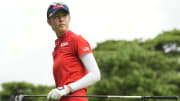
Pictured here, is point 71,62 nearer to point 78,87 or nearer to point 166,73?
point 78,87

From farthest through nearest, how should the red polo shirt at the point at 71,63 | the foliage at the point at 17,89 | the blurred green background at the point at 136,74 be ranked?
the foliage at the point at 17,89, the blurred green background at the point at 136,74, the red polo shirt at the point at 71,63

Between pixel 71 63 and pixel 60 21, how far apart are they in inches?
19.9

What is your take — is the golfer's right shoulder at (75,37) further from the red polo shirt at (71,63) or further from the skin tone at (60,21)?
the skin tone at (60,21)

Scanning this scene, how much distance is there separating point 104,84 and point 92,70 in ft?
80.5

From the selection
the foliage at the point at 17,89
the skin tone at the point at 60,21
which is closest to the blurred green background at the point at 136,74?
the foliage at the point at 17,89

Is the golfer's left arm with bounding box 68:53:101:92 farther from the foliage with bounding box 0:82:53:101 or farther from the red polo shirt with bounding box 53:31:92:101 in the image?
the foliage with bounding box 0:82:53:101

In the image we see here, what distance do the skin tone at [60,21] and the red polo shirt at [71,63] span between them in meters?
0.14

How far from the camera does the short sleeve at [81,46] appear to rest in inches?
148

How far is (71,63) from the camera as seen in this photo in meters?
3.84

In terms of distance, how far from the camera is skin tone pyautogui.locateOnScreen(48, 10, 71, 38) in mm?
4043

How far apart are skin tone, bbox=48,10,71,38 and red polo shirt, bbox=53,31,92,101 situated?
0.45 feet

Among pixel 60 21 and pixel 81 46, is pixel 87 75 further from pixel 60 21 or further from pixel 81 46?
pixel 60 21

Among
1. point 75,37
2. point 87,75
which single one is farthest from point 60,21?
point 87,75

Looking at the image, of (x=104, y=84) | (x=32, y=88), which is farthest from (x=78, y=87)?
(x=32, y=88)
